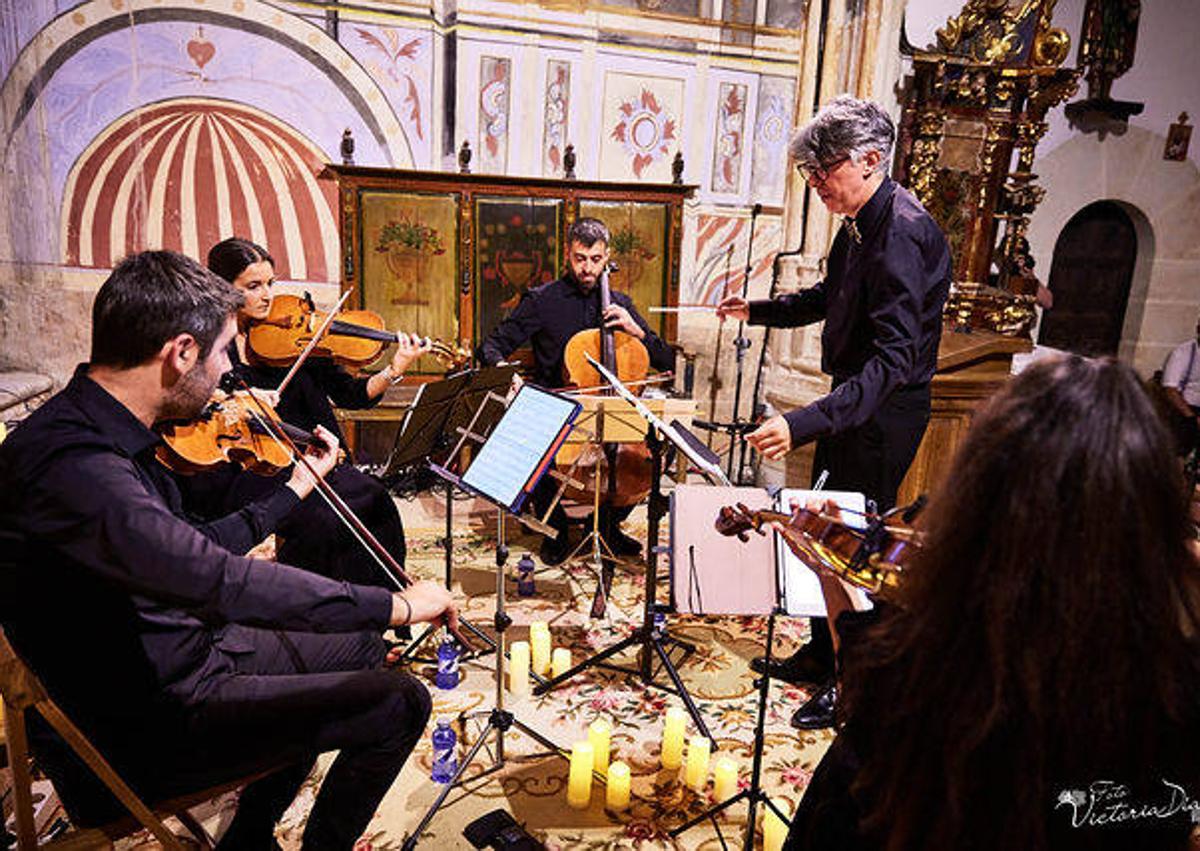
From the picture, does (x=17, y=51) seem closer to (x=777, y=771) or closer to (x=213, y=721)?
(x=213, y=721)

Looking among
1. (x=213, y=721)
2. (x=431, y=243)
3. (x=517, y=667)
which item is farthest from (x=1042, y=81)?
(x=213, y=721)

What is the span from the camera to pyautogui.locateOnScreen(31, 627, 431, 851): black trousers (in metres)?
1.67

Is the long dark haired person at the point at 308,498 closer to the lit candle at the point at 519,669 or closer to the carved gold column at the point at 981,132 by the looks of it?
the lit candle at the point at 519,669

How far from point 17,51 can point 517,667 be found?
16.7 ft

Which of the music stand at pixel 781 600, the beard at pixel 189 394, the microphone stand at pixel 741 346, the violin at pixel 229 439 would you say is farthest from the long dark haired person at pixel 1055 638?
the microphone stand at pixel 741 346

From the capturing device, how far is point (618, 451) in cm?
398

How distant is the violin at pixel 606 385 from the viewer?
3.95 m

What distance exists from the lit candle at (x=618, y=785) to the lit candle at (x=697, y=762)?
0.23 metres

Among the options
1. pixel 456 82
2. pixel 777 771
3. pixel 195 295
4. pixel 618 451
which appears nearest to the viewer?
pixel 195 295

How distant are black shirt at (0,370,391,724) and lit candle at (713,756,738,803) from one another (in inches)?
51.4

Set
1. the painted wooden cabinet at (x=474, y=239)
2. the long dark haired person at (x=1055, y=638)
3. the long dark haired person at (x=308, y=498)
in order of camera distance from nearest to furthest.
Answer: the long dark haired person at (x=1055, y=638), the long dark haired person at (x=308, y=498), the painted wooden cabinet at (x=474, y=239)

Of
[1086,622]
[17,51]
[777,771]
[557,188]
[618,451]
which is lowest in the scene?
[777,771]

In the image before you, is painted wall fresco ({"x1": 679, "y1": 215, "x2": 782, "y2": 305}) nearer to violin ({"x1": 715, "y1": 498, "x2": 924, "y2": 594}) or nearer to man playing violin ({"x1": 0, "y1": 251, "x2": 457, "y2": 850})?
violin ({"x1": 715, "y1": 498, "x2": 924, "y2": 594})

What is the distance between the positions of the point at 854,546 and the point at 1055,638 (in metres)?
0.58
